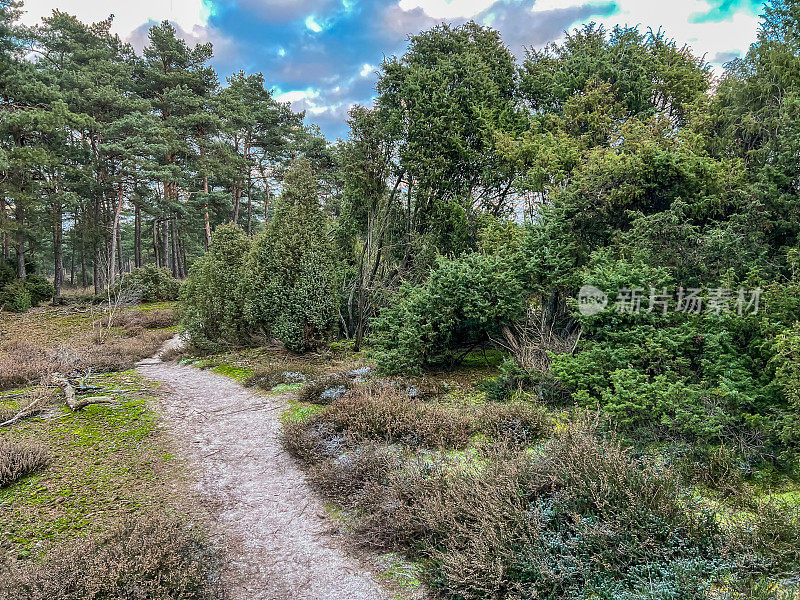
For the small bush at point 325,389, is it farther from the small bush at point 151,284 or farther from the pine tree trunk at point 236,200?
the pine tree trunk at point 236,200

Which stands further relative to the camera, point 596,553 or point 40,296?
point 40,296

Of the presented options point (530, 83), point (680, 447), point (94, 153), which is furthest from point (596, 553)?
point (94, 153)

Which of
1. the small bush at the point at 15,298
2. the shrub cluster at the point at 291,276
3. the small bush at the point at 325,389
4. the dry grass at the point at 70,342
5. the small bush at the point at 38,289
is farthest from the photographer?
the small bush at the point at 38,289

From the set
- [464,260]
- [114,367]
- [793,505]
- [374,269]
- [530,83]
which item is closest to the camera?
[793,505]

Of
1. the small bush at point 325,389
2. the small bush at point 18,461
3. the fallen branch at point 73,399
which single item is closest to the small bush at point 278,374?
the small bush at point 325,389

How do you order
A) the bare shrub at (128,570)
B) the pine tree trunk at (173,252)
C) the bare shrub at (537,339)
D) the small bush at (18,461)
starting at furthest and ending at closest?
the pine tree trunk at (173,252)
the bare shrub at (537,339)
the small bush at (18,461)
the bare shrub at (128,570)

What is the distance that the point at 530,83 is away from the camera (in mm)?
13414

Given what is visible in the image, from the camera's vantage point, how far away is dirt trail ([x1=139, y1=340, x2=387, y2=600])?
3230mm

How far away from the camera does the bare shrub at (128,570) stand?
270 cm

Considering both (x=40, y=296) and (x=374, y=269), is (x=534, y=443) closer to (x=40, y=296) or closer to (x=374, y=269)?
(x=374, y=269)

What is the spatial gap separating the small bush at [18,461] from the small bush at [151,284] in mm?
20125

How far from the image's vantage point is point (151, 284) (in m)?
24.2

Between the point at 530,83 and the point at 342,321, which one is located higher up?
the point at 530,83

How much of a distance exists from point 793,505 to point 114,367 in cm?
1253
